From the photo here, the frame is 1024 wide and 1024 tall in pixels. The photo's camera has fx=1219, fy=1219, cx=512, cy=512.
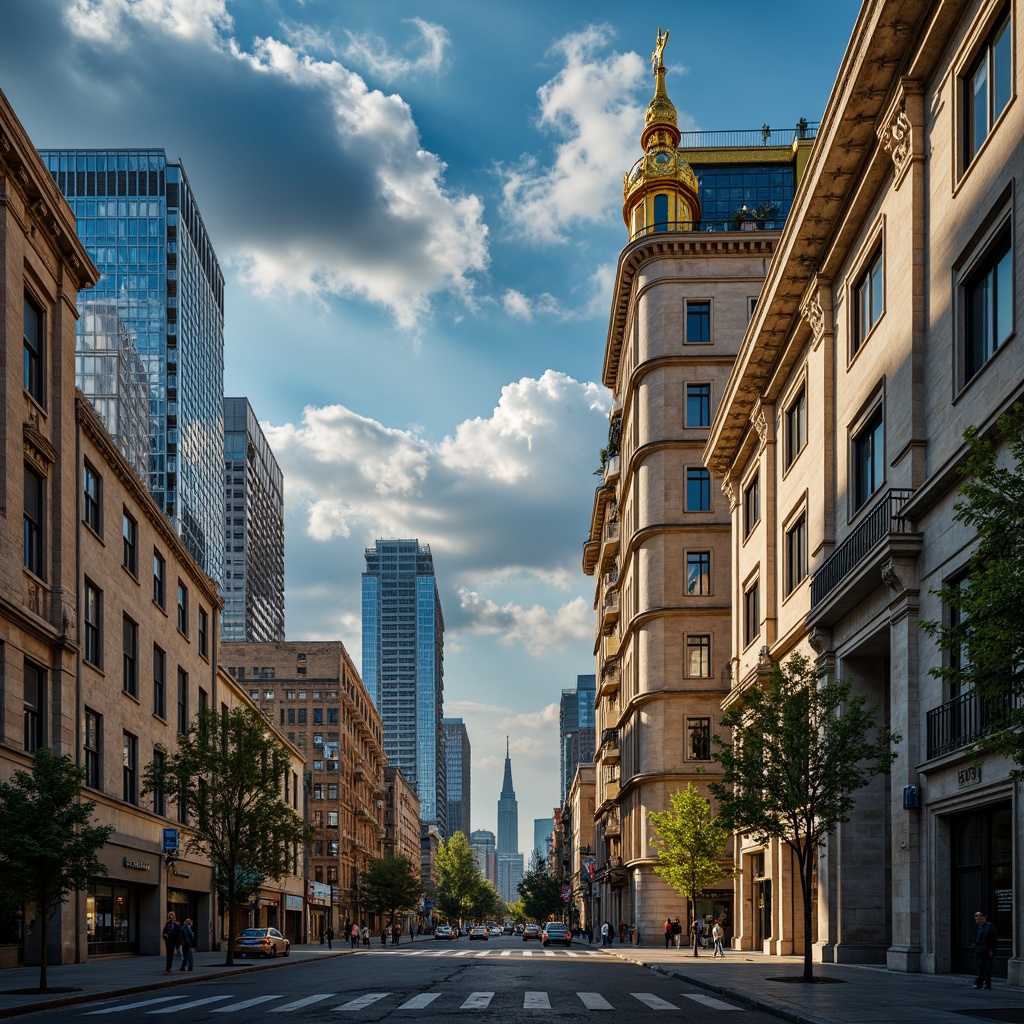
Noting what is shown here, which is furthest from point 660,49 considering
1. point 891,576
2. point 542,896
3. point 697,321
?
point 542,896

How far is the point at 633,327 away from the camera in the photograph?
72.2 meters

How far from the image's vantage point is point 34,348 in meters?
36.7

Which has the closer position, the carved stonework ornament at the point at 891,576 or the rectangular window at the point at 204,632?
the carved stonework ornament at the point at 891,576

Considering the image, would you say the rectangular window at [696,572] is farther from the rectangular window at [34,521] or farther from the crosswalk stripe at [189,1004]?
the crosswalk stripe at [189,1004]

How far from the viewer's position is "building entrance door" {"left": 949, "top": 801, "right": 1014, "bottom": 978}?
2298cm

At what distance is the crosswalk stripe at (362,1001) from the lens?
2080cm

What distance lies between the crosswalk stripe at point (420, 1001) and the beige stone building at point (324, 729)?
8846 centimetres

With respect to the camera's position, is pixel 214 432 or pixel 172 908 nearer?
pixel 172 908

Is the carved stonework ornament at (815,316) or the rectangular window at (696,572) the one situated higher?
the carved stonework ornament at (815,316)

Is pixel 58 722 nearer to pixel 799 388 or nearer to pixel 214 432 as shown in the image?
pixel 799 388

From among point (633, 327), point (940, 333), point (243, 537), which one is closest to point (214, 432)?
point (243, 537)

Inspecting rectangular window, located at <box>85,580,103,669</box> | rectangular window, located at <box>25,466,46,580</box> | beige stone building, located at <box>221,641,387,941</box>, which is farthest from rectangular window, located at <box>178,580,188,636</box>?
beige stone building, located at <box>221,641,387,941</box>

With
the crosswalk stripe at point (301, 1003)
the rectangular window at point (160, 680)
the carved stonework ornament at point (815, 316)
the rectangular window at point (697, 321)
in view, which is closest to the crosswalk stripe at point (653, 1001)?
the crosswalk stripe at point (301, 1003)

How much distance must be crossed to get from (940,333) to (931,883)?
11.8m
